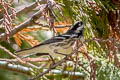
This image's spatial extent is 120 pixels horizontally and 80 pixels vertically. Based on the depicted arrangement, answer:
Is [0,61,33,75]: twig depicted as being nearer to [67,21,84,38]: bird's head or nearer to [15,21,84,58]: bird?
[15,21,84,58]: bird

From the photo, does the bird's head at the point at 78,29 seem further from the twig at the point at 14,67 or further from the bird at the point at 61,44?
the twig at the point at 14,67

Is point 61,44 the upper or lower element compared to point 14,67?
upper

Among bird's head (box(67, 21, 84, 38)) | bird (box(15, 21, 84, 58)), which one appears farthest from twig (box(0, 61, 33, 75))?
bird's head (box(67, 21, 84, 38))

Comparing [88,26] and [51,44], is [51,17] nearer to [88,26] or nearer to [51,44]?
[88,26]

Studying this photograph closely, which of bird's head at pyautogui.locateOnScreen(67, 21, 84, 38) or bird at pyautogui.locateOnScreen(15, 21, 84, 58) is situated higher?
bird's head at pyautogui.locateOnScreen(67, 21, 84, 38)

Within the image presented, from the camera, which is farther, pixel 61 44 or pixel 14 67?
pixel 14 67

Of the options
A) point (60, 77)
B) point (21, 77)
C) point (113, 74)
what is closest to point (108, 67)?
point (113, 74)

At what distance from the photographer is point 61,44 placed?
1.66 meters

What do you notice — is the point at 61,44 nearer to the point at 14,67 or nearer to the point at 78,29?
the point at 78,29

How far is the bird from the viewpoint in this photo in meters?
1.60

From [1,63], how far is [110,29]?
82cm

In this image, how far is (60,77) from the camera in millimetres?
2191

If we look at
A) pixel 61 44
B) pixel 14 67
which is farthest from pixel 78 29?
pixel 14 67

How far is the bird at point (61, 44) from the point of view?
5.25 ft
